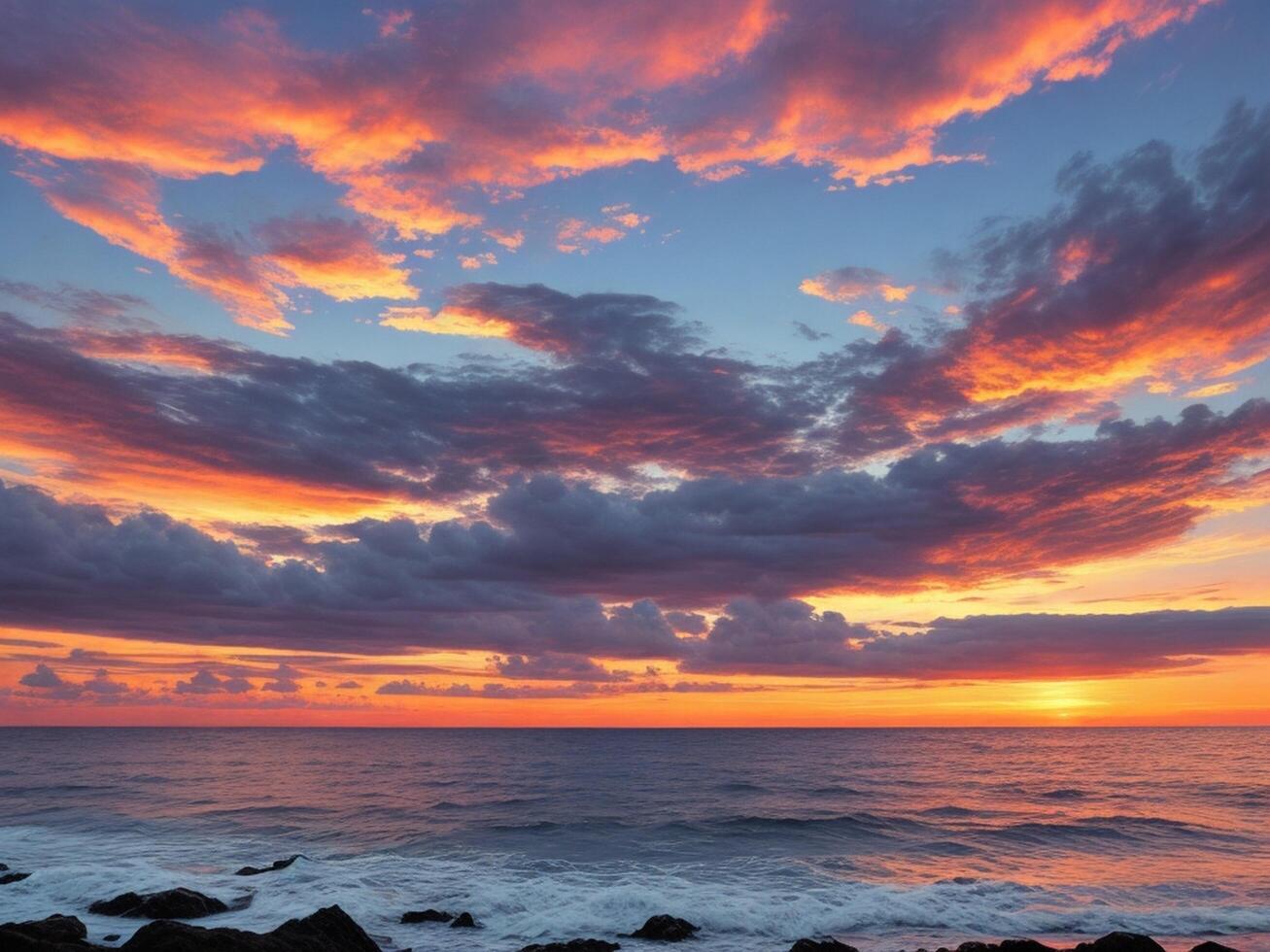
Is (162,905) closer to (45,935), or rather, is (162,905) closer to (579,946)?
(45,935)

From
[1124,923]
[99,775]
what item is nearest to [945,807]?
[1124,923]

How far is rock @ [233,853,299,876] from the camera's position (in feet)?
109

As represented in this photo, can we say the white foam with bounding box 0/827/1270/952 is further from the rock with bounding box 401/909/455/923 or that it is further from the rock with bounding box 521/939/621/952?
the rock with bounding box 521/939/621/952

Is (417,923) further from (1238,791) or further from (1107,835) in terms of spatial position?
(1238,791)

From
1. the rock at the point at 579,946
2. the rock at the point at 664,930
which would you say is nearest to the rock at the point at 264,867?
the rock at the point at 579,946

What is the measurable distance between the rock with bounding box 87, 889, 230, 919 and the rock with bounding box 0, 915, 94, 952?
4137mm

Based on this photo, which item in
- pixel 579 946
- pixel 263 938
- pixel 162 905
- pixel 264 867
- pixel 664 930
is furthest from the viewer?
pixel 264 867

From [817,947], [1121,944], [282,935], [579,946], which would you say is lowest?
[579,946]

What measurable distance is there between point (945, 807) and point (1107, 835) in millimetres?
13911

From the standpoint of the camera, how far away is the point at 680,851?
40.9 metres

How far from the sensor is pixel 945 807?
58.0 meters

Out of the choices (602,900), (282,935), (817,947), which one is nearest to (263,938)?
(282,935)

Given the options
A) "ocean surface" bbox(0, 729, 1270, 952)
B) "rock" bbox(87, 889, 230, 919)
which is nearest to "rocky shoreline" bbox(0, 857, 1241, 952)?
"rock" bbox(87, 889, 230, 919)

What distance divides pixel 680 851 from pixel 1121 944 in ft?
80.2
